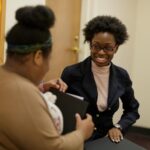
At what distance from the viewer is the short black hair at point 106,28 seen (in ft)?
6.24

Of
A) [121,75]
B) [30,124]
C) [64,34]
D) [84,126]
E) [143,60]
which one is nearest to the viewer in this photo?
[30,124]

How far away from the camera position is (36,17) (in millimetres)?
1134

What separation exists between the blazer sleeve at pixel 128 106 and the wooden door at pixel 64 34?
142 centimetres

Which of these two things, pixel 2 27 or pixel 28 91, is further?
pixel 2 27

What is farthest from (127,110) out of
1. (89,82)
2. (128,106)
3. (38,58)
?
(38,58)

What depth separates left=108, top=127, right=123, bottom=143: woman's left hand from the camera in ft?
5.96

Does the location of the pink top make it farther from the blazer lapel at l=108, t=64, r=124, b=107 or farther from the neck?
the neck

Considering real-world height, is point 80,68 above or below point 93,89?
above

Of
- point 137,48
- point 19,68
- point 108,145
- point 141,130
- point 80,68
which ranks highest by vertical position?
point 19,68

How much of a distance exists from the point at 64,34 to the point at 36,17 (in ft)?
8.09

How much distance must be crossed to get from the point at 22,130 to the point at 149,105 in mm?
3448

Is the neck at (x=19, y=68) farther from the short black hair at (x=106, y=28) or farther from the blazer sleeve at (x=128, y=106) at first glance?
the blazer sleeve at (x=128, y=106)

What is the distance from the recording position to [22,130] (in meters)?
1.04

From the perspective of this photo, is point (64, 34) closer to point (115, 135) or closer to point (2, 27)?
point (2, 27)
